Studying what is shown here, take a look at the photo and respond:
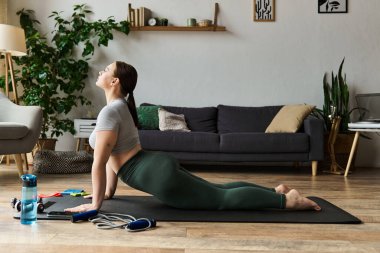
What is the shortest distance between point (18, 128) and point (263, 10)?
3287mm

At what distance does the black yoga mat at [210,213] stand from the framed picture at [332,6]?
11.5 ft

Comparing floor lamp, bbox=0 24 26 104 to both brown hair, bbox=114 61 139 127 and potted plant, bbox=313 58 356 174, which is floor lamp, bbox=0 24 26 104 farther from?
potted plant, bbox=313 58 356 174

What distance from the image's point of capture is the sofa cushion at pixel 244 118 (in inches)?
204

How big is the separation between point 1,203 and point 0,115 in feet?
5.66

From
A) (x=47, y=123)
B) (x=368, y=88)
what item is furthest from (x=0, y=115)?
(x=368, y=88)

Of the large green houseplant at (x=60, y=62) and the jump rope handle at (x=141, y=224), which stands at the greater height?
the large green houseplant at (x=60, y=62)

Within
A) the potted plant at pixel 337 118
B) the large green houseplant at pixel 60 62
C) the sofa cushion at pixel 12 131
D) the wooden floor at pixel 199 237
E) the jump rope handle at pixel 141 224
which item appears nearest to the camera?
the wooden floor at pixel 199 237

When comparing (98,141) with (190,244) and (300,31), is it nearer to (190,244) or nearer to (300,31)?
(190,244)

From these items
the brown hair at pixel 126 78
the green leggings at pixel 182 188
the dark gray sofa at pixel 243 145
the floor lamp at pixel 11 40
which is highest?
the floor lamp at pixel 11 40

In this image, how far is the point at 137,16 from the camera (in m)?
5.59

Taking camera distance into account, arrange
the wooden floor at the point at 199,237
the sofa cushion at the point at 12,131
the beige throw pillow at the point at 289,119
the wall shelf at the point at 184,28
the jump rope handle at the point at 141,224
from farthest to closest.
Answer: the wall shelf at the point at 184,28 → the beige throw pillow at the point at 289,119 → the sofa cushion at the point at 12,131 → the jump rope handle at the point at 141,224 → the wooden floor at the point at 199,237

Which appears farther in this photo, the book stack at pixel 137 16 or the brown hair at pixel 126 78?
the book stack at pixel 137 16

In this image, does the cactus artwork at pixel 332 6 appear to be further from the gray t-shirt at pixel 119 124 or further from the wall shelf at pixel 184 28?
the gray t-shirt at pixel 119 124

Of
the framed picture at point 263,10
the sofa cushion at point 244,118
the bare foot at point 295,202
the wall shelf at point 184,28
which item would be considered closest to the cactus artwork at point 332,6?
the framed picture at point 263,10
